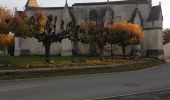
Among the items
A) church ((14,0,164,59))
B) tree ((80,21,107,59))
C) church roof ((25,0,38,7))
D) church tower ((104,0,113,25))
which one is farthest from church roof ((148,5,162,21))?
church roof ((25,0,38,7))

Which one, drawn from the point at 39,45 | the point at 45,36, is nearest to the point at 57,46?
the point at 39,45

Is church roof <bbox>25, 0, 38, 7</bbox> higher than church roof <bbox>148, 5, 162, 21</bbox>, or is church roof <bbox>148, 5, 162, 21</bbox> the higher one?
church roof <bbox>25, 0, 38, 7</bbox>

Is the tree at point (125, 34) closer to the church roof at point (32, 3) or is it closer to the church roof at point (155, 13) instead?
the church roof at point (155, 13)

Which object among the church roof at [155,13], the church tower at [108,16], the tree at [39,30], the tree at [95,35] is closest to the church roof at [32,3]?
the church tower at [108,16]

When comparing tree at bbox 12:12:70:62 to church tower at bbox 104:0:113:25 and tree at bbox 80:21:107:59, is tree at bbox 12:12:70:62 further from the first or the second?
church tower at bbox 104:0:113:25

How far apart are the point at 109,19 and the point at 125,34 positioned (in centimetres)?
1096

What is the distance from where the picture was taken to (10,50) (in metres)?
71.8

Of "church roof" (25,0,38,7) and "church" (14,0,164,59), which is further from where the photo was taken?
"church roof" (25,0,38,7)

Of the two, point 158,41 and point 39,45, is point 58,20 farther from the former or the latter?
point 158,41

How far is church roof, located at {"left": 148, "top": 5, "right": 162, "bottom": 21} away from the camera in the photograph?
202 feet

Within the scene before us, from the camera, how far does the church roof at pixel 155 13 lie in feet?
202

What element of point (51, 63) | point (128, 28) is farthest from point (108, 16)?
point (51, 63)

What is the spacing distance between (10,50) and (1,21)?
28.4 metres

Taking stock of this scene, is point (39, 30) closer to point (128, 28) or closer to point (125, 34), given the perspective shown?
point (125, 34)
